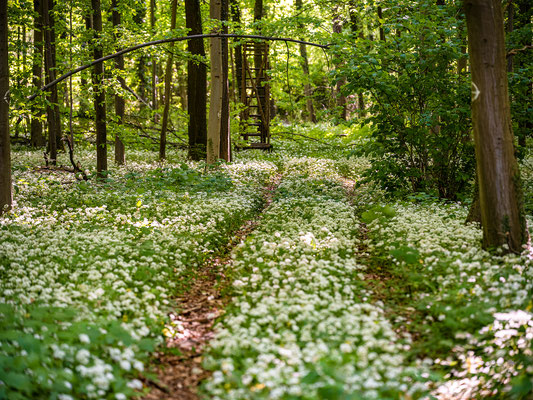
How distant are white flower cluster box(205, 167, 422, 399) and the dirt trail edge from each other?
0.30 m

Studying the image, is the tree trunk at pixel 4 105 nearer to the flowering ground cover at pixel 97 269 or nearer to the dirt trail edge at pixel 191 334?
the flowering ground cover at pixel 97 269

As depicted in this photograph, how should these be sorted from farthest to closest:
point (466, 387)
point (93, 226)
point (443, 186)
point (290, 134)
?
point (290, 134), point (443, 186), point (93, 226), point (466, 387)

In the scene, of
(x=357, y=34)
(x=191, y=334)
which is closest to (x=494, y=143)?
(x=191, y=334)

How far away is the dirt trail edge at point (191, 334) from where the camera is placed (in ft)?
14.0

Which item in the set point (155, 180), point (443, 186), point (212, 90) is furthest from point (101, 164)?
point (443, 186)

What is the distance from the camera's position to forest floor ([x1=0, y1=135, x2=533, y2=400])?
3.84 meters

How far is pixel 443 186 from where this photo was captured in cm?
1130

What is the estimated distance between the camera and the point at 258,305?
5.20 metres

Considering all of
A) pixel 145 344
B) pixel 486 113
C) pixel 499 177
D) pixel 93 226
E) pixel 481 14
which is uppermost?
pixel 481 14

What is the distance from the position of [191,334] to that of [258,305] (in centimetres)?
90

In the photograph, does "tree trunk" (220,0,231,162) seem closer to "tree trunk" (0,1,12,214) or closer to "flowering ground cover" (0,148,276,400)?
"flowering ground cover" (0,148,276,400)

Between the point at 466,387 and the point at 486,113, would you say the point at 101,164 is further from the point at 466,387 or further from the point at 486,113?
the point at 466,387

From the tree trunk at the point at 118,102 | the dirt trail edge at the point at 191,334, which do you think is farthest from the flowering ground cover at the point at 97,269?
the tree trunk at the point at 118,102

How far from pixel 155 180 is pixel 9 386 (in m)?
10.2
